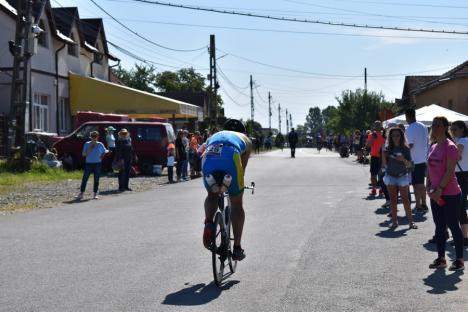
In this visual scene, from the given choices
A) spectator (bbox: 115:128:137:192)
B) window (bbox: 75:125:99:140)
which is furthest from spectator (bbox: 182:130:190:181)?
spectator (bbox: 115:128:137:192)

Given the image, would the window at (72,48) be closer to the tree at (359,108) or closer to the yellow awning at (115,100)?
the yellow awning at (115,100)

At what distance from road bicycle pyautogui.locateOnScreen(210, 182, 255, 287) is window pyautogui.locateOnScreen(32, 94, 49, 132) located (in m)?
27.0

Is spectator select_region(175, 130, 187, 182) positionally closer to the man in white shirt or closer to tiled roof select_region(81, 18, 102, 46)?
the man in white shirt

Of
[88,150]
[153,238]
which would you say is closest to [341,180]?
[88,150]

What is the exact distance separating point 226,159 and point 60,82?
30.0 metres

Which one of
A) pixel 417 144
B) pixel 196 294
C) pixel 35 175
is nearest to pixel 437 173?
pixel 196 294

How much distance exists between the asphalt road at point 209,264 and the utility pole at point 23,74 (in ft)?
33.5

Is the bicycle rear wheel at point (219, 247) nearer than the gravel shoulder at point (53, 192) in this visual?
Yes

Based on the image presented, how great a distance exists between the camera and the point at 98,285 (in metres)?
7.42

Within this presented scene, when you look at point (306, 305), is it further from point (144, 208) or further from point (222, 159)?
point (144, 208)

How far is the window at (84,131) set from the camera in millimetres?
27312

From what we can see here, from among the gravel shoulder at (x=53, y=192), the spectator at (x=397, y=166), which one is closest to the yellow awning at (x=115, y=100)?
the gravel shoulder at (x=53, y=192)

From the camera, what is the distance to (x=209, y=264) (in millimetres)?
8617

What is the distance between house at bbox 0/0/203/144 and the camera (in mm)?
32969
